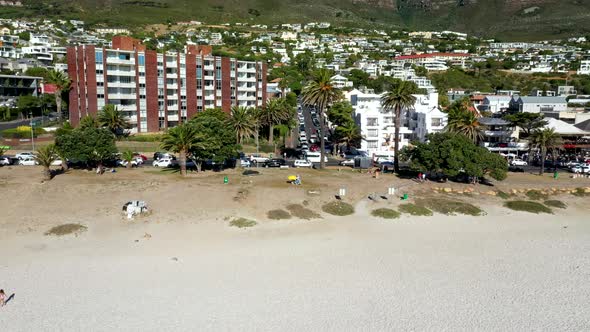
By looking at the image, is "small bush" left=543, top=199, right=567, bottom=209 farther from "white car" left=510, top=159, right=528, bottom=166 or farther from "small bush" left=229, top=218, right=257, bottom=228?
"small bush" left=229, top=218, right=257, bottom=228

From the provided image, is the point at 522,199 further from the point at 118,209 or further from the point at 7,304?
the point at 7,304

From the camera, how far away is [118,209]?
149 ft

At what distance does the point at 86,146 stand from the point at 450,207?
136 feet

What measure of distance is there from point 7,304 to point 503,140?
78573 millimetres

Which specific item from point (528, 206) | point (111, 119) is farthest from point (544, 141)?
point (111, 119)

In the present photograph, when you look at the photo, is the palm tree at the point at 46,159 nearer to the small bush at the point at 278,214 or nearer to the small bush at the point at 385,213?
the small bush at the point at 278,214

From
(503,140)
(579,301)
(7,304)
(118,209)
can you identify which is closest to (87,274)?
(7,304)

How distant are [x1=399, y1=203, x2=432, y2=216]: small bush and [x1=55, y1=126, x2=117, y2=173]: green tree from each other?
3517cm

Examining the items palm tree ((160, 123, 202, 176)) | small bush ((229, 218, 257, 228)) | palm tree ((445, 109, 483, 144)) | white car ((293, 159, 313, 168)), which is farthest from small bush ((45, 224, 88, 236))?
palm tree ((445, 109, 483, 144))

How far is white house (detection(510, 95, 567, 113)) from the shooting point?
9962 centimetres

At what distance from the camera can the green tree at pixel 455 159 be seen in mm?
56750

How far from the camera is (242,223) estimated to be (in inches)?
1690

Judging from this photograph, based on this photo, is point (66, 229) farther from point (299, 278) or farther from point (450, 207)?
point (450, 207)

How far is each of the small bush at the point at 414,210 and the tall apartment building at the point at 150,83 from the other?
197ft
